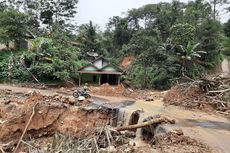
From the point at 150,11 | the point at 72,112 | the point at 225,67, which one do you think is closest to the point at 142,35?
the point at 150,11

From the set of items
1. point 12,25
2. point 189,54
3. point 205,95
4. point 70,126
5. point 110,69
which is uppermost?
point 12,25

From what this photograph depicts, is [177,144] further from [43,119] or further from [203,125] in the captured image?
[43,119]

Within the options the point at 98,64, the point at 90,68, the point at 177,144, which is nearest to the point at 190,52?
the point at 98,64

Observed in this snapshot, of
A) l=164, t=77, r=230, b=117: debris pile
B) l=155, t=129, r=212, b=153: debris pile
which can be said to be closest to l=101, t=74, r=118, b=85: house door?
l=164, t=77, r=230, b=117: debris pile

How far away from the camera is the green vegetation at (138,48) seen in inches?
1292

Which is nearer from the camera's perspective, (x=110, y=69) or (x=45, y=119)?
(x=45, y=119)

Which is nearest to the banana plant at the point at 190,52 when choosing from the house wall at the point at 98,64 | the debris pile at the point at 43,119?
the house wall at the point at 98,64

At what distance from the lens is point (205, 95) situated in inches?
752

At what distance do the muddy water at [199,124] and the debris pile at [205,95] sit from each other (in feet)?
2.67

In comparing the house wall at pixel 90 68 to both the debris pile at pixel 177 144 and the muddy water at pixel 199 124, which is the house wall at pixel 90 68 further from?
the debris pile at pixel 177 144

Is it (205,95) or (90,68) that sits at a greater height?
(90,68)

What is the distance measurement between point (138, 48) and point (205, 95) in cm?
2157

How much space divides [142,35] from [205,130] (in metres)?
28.1

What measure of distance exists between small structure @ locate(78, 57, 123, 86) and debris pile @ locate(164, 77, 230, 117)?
13774 mm
